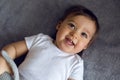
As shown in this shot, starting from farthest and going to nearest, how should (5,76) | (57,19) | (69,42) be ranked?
(57,19), (69,42), (5,76)

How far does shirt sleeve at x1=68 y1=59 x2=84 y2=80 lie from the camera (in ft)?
4.44

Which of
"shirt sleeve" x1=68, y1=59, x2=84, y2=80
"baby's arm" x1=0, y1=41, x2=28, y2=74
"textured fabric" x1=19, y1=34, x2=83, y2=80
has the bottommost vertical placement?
"shirt sleeve" x1=68, y1=59, x2=84, y2=80

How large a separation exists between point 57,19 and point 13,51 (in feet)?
0.92

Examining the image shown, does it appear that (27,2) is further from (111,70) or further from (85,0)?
(111,70)

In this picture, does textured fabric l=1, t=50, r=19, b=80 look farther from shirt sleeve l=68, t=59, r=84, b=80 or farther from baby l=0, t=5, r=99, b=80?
→ shirt sleeve l=68, t=59, r=84, b=80

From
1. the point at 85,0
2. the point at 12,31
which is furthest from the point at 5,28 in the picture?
the point at 85,0

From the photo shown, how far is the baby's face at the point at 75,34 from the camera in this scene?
4.44ft

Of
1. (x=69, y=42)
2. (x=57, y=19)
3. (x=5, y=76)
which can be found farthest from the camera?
(x=57, y=19)

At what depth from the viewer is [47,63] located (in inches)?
52.6

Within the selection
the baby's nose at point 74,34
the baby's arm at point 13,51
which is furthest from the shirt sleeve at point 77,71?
the baby's arm at point 13,51

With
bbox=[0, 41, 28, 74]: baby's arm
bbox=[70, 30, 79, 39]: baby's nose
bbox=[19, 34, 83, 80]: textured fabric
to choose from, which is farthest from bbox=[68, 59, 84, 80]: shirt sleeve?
bbox=[0, 41, 28, 74]: baby's arm

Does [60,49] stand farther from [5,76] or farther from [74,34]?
[5,76]

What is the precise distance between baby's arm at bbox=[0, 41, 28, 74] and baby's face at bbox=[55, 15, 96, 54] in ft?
0.49

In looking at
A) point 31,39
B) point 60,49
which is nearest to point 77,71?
point 60,49
